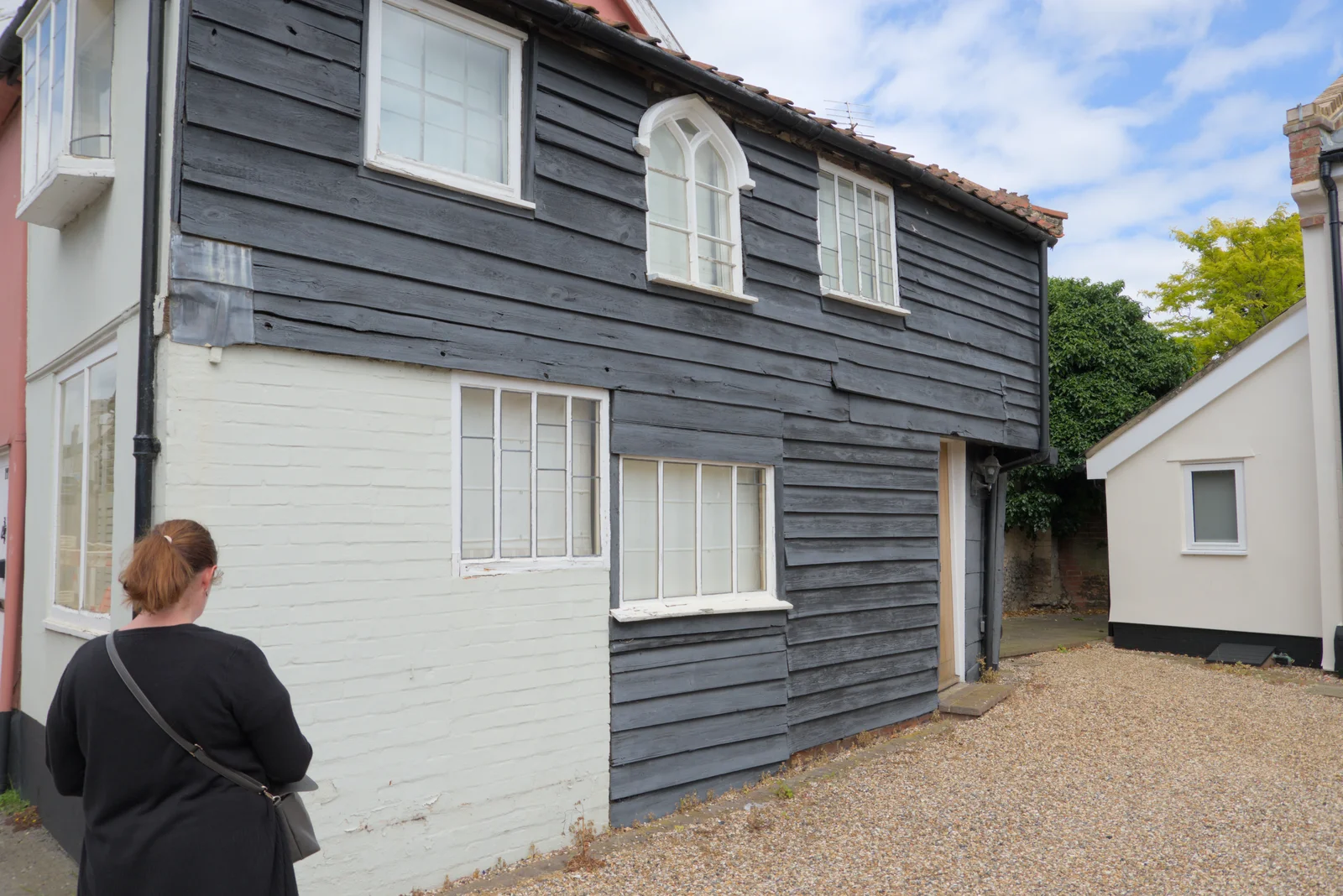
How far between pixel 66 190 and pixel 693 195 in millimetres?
3992

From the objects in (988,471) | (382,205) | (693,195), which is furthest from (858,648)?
(382,205)

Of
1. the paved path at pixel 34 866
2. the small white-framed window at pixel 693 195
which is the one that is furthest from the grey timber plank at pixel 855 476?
the paved path at pixel 34 866

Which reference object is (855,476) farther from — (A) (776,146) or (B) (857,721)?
(A) (776,146)

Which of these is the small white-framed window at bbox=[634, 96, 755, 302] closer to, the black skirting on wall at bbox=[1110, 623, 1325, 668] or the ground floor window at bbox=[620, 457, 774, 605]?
the ground floor window at bbox=[620, 457, 774, 605]

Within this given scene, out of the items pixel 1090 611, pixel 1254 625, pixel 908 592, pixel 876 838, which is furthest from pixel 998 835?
Result: pixel 1090 611

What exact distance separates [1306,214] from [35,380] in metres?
13.0

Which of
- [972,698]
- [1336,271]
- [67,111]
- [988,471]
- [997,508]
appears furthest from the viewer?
[997,508]

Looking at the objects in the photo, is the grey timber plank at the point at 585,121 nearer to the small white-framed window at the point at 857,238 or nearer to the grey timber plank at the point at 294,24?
the grey timber plank at the point at 294,24

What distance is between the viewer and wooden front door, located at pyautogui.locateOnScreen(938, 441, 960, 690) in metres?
10.3

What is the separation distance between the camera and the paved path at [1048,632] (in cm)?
1334

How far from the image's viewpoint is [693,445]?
22.5ft

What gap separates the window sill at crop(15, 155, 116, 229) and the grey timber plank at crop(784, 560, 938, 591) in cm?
534

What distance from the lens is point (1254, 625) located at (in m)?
11.9

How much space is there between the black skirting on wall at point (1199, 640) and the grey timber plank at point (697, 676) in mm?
7783
